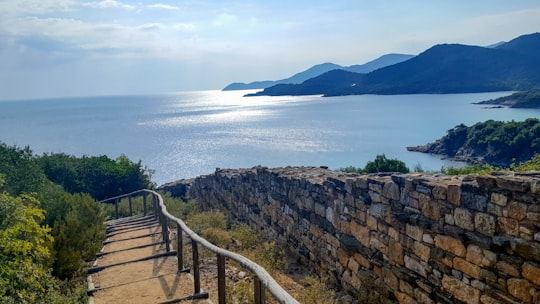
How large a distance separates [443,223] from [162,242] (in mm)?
5449

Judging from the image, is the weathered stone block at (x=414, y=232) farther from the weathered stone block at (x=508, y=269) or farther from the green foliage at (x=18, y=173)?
the green foliage at (x=18, y=173)

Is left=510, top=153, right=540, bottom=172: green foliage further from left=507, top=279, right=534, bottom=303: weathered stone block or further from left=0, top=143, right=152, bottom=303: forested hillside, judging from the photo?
left=0, top=143, right=152, bottom=303: forested hillside

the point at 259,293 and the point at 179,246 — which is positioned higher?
the point at 259,293

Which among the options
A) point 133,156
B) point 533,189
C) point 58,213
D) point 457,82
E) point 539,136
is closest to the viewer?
point 533,189

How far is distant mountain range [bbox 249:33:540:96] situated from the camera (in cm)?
12962

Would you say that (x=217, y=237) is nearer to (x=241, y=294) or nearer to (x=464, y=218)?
(x=241, y=294)

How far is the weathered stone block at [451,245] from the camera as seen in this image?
4746mm

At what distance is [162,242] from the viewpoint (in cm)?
827

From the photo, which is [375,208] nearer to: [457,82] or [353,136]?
[353,136]

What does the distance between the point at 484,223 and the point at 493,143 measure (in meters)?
40.9

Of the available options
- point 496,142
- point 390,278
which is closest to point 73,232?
point 390,278

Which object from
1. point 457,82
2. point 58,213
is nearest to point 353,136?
point 58,213

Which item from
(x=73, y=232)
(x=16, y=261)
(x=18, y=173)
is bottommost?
(x=73, y=232)

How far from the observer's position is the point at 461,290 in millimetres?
4750
